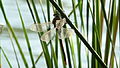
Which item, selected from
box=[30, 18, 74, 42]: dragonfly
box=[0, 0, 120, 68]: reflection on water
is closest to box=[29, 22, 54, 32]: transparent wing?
box=[30, 18, 74, 42]: dragonfly

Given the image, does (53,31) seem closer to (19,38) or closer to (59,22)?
(59,22)

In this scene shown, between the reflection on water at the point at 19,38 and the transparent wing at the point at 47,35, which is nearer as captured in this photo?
the transparent wing at the point at 47,35

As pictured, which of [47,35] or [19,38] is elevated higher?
[47,35]

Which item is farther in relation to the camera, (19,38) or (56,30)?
(19,38)

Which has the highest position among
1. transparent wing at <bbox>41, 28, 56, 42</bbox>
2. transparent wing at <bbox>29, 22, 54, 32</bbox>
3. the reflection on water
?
transparent wing at <bbox>29, 22, 54, 32</bbox>

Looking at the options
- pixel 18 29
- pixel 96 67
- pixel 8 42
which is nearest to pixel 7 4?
pixel 18 29

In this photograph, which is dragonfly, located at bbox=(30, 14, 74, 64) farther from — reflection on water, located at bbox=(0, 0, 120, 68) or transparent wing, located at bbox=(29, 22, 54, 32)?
reflection on water, located at bbox=(0, 0, 120, 68)

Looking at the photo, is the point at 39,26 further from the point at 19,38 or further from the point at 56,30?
the point at 19,38

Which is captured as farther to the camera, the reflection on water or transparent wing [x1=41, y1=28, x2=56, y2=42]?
the reflection on water

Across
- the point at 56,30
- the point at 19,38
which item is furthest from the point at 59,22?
the point at 19,38

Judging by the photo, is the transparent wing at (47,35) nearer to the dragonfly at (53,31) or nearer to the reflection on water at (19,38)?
the dragonfly at (53,31)

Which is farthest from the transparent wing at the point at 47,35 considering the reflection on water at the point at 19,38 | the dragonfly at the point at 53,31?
the reflection on water at the point at 19,38

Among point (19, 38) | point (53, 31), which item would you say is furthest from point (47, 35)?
point (19, 38)

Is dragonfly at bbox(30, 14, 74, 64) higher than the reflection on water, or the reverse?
dragonfly at bbox(30, 14, 74, 64)
